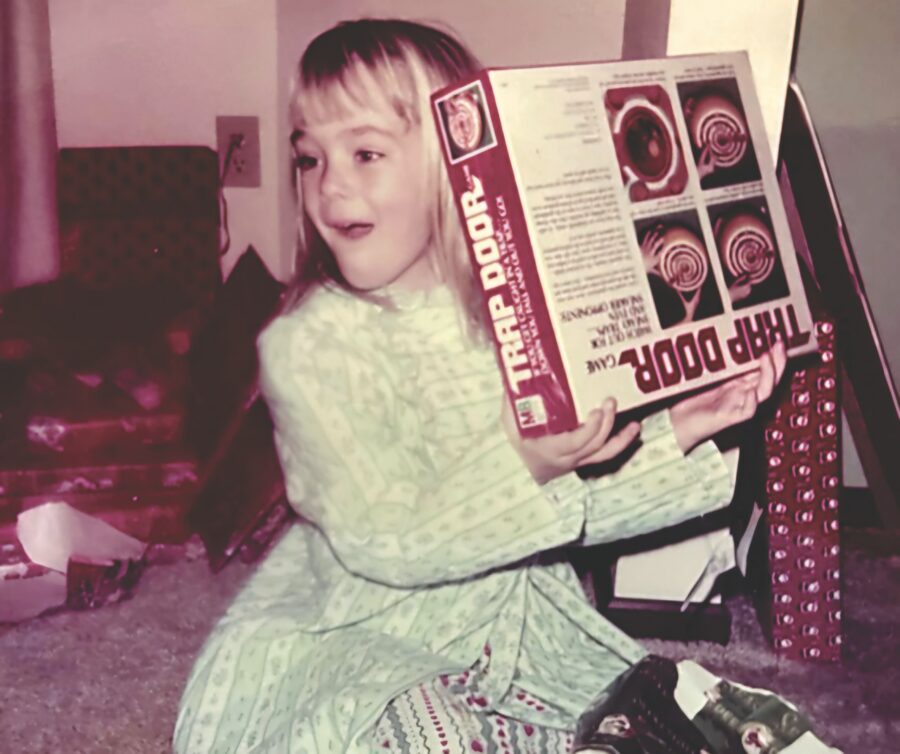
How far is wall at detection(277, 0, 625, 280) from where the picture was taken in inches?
39.9

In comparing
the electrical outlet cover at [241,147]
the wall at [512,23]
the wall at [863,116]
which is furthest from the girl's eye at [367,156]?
the wall at [863,116]

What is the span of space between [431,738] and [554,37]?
71cm

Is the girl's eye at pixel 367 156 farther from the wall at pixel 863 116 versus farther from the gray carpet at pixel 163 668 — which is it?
the wall at pixel 863 116

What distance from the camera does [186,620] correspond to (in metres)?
1.15

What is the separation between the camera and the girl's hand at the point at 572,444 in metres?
0.62

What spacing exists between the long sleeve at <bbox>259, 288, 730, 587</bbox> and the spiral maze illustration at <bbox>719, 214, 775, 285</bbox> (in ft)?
0.48

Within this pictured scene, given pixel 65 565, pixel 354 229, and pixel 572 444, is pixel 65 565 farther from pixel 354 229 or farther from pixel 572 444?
pixel 572 444

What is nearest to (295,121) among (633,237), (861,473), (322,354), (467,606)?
(322,354)

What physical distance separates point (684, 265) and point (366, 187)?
0.84 ft

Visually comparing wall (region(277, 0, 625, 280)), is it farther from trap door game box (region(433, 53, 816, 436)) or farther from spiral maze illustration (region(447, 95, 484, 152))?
spiral maze illustration (region(447, 95, 484, 152))

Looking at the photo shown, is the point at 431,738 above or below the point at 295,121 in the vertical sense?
below

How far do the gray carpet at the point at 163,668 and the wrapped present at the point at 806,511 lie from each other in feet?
0.14

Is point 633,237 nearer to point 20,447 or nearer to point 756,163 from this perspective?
point 756,163

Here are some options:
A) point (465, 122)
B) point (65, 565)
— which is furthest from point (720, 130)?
point (65, 565)
